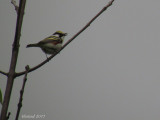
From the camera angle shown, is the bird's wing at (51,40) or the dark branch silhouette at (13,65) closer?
the dark branch silhouette at (13,65)

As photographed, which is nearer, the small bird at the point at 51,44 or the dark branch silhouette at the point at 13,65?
the dark branch silhouette at the point at 13,65

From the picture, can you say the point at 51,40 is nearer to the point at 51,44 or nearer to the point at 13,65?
the point at 51,44

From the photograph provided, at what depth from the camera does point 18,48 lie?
176 cm

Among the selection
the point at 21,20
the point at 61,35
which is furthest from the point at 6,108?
the point at 61,35

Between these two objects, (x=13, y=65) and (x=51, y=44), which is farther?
(x=51, y=44)

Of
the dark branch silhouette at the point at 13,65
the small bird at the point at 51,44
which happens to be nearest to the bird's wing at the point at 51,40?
the small bird at the point at 51,44

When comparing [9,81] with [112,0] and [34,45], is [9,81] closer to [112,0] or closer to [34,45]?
[112,0]

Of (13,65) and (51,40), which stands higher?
(51,40)

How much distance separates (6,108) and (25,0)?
67cm

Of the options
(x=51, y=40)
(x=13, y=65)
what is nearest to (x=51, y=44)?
(x=51, y=40)

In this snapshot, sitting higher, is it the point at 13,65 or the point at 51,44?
the point at 51,44

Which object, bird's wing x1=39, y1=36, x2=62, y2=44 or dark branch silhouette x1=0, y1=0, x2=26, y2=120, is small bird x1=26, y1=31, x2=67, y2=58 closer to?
bird's wing x1=39, y1=36, x2=62, y2=44

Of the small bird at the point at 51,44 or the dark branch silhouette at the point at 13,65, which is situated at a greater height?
the small bird at the point at 51,44

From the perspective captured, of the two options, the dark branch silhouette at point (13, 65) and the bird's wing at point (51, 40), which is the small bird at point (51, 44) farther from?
the dark branch silhouette at point (13, 65)
